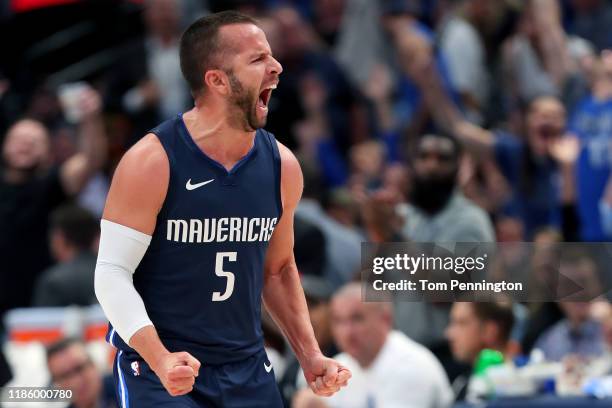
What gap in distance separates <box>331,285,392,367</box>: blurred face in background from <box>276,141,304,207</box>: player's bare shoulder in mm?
1999

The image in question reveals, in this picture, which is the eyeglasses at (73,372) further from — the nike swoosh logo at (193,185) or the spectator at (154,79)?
the spectator at (154,79)

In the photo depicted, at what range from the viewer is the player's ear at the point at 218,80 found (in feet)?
13.1

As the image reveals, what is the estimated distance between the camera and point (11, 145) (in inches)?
352

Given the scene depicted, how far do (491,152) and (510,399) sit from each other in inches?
141

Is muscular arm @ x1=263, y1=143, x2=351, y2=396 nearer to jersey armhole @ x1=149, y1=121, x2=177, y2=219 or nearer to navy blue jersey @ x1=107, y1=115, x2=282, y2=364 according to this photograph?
navy blue jersey @ x1=107, y1=115, x2=282, y2=364

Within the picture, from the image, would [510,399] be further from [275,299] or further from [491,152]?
[491,152]

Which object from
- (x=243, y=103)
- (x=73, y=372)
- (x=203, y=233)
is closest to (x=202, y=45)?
(x=243, y=103)

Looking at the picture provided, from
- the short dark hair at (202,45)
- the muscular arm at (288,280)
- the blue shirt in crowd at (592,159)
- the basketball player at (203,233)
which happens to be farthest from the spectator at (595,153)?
the short dark hair at (202,45)

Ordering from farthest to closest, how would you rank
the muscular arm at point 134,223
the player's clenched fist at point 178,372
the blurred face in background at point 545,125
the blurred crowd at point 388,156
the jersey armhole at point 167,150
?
the blurred face in background at point 545,125, the blurred crowd at point 388,156, the jersey armhole at point 167,150, the muscular arm at point 134,223, the player's clenched fist at point 178,372

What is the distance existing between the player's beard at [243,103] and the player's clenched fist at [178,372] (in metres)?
0.75

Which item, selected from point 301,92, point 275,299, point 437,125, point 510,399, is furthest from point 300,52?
point 275,299

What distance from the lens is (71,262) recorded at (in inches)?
321

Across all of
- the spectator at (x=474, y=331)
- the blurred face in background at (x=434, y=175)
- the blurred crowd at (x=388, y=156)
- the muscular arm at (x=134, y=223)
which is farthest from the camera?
the blurred face in background at (x=434, y=175)

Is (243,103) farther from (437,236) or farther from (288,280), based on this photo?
(437,236)
